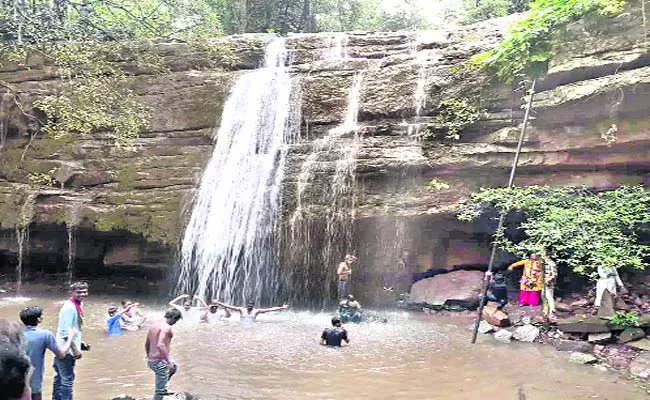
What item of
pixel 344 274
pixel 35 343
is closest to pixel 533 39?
pixel 344 274

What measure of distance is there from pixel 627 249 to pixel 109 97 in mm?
11525

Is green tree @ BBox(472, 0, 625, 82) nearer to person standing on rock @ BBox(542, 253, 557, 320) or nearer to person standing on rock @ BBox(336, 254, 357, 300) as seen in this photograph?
person standing on rock @ BBox(542, 253, 557, 320)

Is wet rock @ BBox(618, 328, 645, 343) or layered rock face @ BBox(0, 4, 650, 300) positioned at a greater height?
layered rock face @ BBox(0, 4, 650, 300)

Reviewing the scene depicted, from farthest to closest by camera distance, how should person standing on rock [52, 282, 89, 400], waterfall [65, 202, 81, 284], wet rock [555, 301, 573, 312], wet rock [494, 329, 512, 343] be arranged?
1. waterfall [65, 202, 81, 284]
2. wet rock [555, 301, 573, 312]
3. wet rock [494, 329, 512, 343]
4. person standing on rock [52, 282, 89, 400]

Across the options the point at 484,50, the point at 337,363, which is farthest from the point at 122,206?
the point at 484,50

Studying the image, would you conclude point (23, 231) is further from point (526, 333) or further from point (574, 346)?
point (574, 346)

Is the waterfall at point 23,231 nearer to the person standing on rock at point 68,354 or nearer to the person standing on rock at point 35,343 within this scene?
the person standing on rock at point 68,354

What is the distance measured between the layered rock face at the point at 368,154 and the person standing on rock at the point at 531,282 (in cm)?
145

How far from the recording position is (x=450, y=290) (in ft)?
39.4

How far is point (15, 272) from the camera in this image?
49.3 feet

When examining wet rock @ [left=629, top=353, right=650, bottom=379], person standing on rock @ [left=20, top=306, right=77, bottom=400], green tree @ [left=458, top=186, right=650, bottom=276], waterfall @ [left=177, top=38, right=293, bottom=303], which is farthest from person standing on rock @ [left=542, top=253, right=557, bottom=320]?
person standing on rock @ [left=20, top=306, right=77, bottom=400]

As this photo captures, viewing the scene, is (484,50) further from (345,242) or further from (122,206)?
(122,206)

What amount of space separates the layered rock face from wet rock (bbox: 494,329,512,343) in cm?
307

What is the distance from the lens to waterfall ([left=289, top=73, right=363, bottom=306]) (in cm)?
1198
